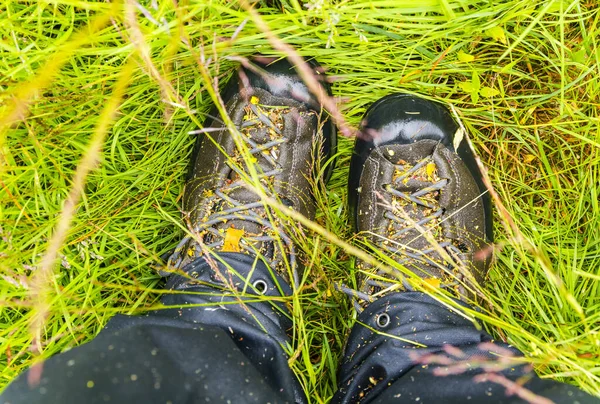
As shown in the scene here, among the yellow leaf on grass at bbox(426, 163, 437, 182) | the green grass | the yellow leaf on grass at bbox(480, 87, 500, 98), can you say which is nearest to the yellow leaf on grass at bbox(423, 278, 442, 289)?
the green grass

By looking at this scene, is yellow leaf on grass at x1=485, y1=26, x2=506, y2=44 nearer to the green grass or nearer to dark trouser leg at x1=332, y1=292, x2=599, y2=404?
the green grass

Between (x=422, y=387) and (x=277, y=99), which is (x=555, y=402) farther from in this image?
(x=277, y=99)

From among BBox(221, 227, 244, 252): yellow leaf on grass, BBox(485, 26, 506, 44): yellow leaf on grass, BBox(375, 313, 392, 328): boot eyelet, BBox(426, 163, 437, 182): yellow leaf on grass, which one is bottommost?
BBox(375, 313, 392, 328): boot eyelet

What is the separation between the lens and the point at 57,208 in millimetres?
1236

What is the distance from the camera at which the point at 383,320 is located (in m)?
1.11

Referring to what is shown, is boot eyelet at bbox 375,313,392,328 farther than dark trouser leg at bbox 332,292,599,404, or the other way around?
boot eyelet at bbox 375,313,392,328

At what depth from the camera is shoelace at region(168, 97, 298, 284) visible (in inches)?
48.1

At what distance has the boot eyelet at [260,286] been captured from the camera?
3.64 ft

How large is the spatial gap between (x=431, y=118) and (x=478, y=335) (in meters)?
0.54

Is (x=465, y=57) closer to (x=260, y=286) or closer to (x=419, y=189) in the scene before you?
(x=419, y=189)

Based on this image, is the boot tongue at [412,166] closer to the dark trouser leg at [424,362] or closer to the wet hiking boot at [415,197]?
the wet hiking boot at [415,197]

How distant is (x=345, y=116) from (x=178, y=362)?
31.4 inches

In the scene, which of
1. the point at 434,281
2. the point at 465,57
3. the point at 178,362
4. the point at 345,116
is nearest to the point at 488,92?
the point at 465,57

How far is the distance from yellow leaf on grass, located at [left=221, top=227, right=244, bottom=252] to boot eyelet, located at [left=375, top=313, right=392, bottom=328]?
37 centimetres
